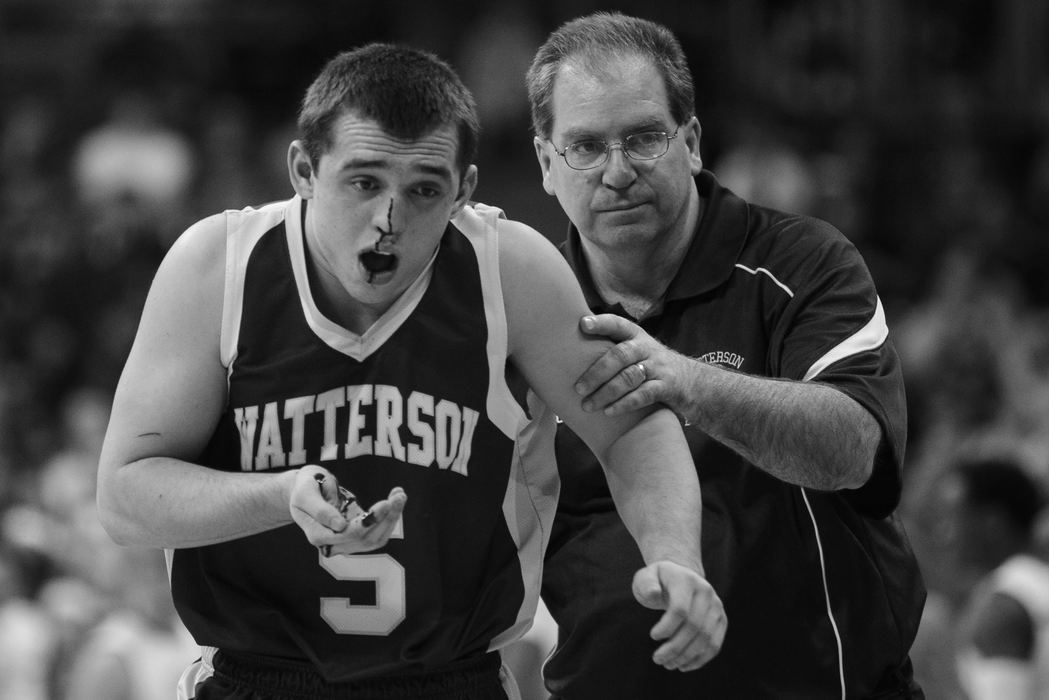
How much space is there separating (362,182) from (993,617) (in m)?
3.71

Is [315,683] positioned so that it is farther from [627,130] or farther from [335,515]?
[627,130]

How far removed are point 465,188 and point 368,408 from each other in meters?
0.54

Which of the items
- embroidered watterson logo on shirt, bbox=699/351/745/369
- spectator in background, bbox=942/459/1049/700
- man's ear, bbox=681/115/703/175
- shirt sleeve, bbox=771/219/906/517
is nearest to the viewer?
shirt sleeve, bbox=771/219/906/517

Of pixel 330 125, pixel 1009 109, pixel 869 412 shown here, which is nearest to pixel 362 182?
pixel 330 125

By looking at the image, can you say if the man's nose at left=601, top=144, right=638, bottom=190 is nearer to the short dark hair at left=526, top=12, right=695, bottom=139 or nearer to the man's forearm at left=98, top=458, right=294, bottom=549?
the short dark hair at left=526, top=12, right=695, bottom=139

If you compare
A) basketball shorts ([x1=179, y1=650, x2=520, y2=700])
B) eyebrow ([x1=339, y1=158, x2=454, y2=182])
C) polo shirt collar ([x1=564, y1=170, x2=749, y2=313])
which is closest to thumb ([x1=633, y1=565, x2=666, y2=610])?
basketball shorts ([x1=179, y1=650, x2=520, y2=700])

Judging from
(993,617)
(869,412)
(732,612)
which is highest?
(869,412)

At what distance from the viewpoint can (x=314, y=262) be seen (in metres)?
3.83

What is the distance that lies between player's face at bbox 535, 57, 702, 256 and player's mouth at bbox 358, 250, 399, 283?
3.44 ft

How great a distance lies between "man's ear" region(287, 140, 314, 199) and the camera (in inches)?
149

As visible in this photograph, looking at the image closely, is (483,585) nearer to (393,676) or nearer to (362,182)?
(393,676)

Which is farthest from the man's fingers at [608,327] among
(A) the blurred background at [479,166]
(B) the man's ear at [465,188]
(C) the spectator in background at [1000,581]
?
(A) the blurred background at [479,166]

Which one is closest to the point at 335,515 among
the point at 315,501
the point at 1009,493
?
the point at 315,501

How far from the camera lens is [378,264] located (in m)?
3.66
